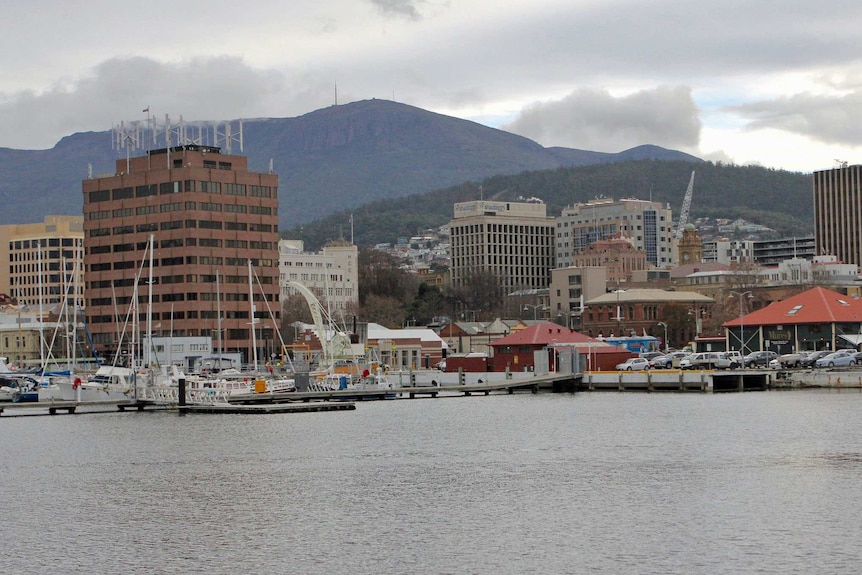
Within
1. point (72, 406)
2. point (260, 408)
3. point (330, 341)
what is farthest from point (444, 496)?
point (330, 341)

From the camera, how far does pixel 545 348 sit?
163 metres

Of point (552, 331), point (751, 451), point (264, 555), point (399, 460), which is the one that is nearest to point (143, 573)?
point (264, 555)

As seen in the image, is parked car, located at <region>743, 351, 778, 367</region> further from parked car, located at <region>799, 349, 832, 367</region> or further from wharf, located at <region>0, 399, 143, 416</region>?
wharf, located at <region>0, 399, 143, 416</region>

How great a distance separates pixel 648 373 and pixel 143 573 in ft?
329

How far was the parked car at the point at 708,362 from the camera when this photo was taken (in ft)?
504

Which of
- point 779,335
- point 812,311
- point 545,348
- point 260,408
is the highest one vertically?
point 812,311

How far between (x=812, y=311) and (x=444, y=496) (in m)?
106

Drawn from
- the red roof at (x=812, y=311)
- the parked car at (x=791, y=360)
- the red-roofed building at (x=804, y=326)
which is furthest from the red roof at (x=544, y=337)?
the parked car at (x=791, y=360)

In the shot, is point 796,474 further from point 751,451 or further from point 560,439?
point 560,439

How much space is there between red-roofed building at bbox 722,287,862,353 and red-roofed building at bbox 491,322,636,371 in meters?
14.3

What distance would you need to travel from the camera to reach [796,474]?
2680 inches

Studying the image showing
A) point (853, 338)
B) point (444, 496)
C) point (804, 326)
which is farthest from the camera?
point (804, 326)

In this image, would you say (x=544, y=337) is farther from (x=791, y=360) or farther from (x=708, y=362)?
(x=791, y=360)

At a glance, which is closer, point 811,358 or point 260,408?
point 260,408
